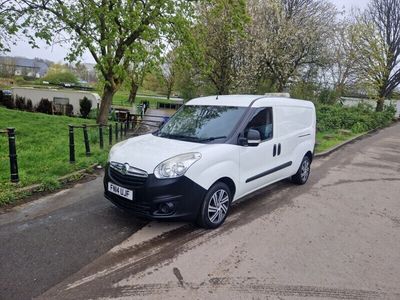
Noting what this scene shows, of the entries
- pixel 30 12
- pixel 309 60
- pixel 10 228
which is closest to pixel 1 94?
pixel 30 12

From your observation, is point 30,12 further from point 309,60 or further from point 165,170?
point 309,60

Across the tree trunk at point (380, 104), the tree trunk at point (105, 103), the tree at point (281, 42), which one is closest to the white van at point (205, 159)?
the tree trunk at point (105, 103)

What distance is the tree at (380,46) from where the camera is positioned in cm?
2522

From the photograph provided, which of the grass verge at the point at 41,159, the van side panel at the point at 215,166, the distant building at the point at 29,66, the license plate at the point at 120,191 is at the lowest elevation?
the grass verge at the point at 41,159

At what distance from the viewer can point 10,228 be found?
3.99 m

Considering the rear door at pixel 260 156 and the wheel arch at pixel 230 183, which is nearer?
the wheel arch at pixel 230 183

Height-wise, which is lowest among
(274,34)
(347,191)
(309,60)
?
(347,191)

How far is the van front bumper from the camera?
374 centimetres

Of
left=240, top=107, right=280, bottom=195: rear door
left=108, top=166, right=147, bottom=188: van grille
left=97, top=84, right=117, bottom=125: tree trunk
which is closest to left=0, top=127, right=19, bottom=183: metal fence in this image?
left=108, top=166, right=147, bottom=188: van grille

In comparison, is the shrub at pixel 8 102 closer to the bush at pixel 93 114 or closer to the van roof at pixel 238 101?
the bush at pixel 93 114

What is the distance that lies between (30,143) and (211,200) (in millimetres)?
7082

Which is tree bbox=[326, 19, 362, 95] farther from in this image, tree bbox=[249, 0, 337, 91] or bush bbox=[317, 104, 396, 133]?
tree bbox=[249, 0, 337, 91]

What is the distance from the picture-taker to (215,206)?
13.7 ft

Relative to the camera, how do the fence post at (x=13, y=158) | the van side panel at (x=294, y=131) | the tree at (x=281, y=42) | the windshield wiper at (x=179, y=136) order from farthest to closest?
the tree at (x=281, y=42) < the van side panel at (x=294, y=131) < the fence post at (x=13, y=158) < the windshield wiper at (x=179, y=136)
